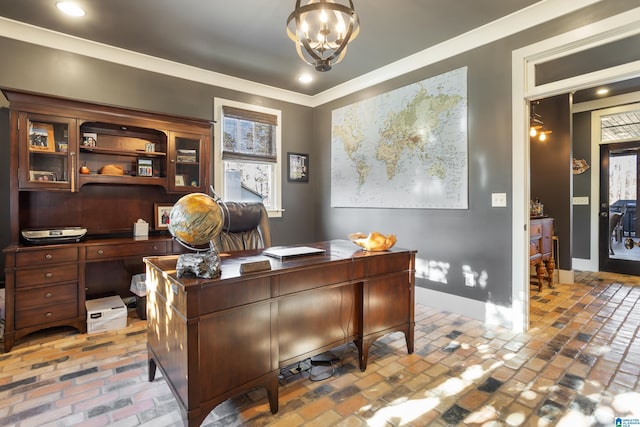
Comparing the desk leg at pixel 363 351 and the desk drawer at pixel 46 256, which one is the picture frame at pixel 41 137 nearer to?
the desk drawer at pixel 46 256

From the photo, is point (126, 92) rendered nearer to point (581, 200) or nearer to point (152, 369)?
point (152, 369)

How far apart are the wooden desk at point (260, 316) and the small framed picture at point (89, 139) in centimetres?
196

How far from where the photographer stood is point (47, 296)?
2.61 meters

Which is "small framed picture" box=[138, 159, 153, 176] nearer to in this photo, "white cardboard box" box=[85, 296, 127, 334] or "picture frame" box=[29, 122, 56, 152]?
"picture frame" box=[29, 122, 56, 152]

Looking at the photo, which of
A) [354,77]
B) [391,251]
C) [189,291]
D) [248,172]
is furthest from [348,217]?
[189,291]

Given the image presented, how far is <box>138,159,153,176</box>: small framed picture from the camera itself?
3.34 m

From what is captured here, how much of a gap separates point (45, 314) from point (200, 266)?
2099 millimetres

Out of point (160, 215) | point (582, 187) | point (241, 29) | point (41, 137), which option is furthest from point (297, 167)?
point (582, 187)

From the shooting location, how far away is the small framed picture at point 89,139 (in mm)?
3075

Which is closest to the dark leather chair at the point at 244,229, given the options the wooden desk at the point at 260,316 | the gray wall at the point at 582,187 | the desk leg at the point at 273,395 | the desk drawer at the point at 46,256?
the wooden desk at the point at 260,316

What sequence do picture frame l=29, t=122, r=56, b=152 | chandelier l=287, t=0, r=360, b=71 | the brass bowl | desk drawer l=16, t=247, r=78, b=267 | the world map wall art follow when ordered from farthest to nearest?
the world map wall art
picture frame l=29, t=122, r=56, b=152
desk drawer l=16, t=247, r=78, b=267
the brass bowl
chandelier l=287, t=0, r=360, b=71

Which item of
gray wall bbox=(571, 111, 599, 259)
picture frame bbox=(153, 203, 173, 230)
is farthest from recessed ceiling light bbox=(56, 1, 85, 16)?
gray wall bbox=(571, 111, 599, 259)

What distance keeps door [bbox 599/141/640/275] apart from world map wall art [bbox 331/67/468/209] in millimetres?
3341

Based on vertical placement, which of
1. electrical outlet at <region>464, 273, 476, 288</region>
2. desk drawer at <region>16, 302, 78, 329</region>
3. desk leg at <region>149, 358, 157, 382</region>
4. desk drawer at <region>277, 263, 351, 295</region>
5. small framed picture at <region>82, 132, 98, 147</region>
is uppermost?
small framed picture at <region>82, 132, 98, 147</region>
